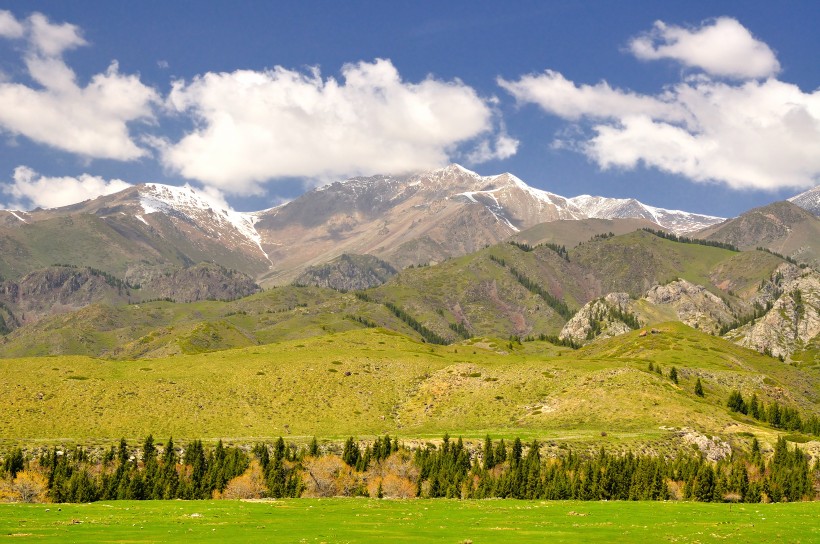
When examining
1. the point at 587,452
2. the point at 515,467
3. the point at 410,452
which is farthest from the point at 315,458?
the point at 587,452

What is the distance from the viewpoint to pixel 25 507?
73.4m

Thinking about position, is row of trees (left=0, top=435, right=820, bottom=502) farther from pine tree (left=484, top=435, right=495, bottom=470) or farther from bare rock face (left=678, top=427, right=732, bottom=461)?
bare rock face (left=678, top=427, right=732, bottom=461)

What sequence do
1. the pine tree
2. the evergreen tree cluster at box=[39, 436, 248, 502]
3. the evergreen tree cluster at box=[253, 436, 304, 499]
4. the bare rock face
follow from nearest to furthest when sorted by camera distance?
the evergreen tree cluster at box=[39, 436, 248, 502], the evergreen tree cluster at box=[253, 436, 304, 499], the pine tree, the bare rock face

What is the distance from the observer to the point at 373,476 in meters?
130

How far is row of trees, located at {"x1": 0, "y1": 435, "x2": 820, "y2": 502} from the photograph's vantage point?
351 ft

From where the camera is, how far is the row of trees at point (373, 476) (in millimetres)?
107000

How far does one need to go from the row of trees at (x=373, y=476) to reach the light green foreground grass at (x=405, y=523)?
1107 inches

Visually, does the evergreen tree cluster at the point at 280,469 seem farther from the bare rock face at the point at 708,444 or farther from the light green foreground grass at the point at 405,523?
the bare rock face at the point at 708,444

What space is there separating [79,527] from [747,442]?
149025 mm

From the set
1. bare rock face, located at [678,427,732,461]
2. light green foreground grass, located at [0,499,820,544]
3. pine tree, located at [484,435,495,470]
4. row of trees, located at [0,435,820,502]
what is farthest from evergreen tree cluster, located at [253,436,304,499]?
→ bare rock face, located at [678,427,732,461]

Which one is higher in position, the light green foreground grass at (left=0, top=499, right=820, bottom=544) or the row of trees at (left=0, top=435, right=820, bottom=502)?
the light green foreground grass at (left=0, top=499, right=820, bottom=544)

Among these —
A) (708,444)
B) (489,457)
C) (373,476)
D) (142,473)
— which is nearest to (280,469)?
(373,476)

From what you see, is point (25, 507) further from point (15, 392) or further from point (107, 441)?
point (15, 392)

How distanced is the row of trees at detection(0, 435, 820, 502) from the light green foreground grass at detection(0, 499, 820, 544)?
28.1 m
